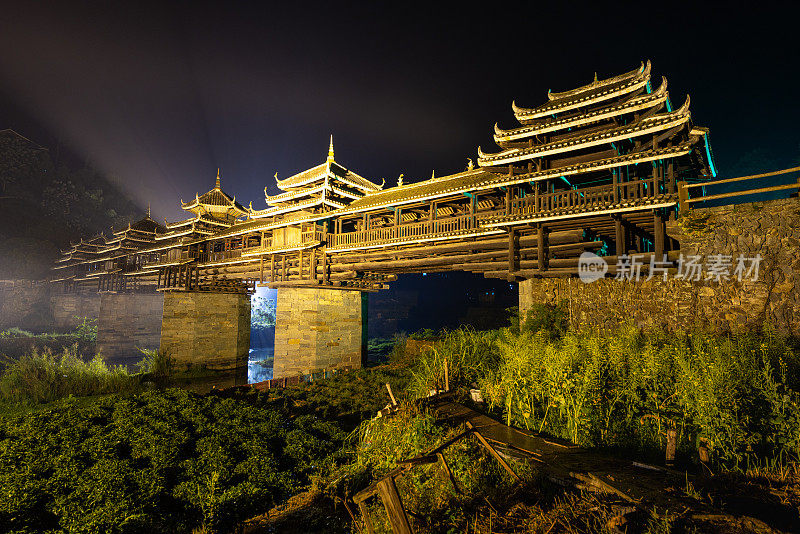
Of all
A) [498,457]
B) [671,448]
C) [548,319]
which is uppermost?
[548,319]

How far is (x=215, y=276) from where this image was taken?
22500 millimetres

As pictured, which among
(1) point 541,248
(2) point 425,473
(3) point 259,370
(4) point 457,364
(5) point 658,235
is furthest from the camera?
(3) point 259,370

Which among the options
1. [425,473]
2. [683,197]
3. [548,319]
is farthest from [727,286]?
[425,473]

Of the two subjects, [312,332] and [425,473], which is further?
[312,332]

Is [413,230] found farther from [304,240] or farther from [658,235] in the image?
[658,235]

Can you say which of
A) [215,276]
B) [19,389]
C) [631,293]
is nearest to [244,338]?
[215,276]

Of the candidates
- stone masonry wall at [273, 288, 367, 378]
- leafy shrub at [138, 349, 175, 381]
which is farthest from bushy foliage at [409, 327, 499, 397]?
leafy shrub at [138, 349, 175, 381]

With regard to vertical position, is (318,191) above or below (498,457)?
above

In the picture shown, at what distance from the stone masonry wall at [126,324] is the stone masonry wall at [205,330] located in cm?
1369

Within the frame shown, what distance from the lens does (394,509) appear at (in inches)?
112

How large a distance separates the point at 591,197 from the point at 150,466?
38.4 feet

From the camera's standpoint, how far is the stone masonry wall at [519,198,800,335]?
Answer: 22.1ft

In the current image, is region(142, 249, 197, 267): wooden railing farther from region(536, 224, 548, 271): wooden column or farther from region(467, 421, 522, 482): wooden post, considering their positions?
region(467, 421, 522, 482): wooden post

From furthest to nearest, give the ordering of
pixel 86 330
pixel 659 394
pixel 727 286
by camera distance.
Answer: pixel 86 330, pixel 727 286, pixel 659 394
